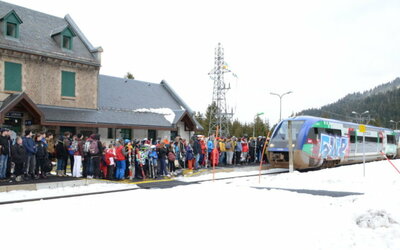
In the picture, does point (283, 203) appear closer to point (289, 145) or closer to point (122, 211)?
point (122, 211)

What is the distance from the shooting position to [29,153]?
1253cm

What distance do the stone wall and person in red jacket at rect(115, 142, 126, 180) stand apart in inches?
357

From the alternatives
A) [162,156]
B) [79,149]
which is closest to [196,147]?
[162,156]

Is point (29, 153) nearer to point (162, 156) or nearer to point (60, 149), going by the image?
point (60, 149)

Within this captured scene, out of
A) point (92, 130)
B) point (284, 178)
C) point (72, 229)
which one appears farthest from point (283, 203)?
point (92, 130)

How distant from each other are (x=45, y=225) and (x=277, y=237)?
173 inches

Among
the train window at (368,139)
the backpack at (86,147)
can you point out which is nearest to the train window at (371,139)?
the train window at (368,139)

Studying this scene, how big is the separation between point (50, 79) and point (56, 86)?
54 cm

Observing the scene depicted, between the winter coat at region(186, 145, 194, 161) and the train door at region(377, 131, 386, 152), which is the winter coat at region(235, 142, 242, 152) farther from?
the train door at region(377, 131, 386, 152)

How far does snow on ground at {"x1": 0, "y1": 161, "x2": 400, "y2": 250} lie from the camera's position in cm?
594

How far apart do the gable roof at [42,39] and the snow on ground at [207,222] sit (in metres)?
13.3

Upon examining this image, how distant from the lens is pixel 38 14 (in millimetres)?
24078

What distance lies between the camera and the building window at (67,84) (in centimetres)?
2188

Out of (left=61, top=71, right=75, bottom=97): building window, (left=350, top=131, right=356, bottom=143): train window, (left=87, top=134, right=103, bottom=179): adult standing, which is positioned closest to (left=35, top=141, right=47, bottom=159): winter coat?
(left=87, top=134, right=103, bottom=179): adult standing
